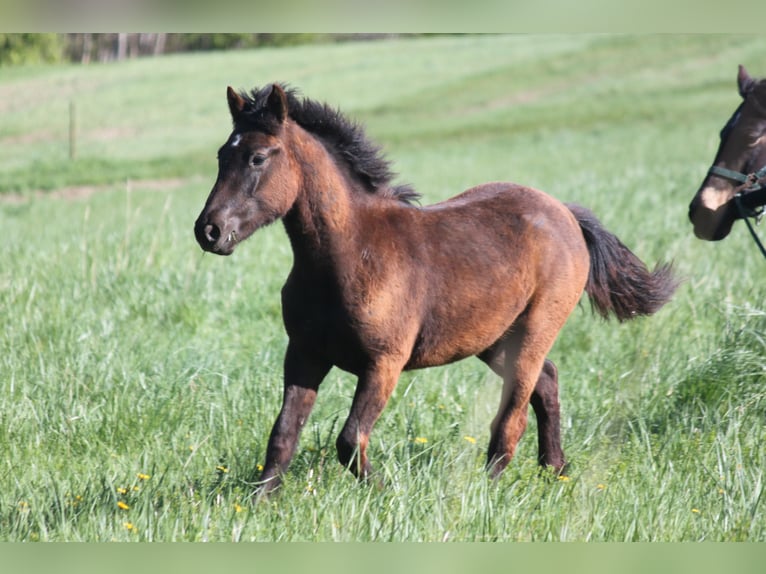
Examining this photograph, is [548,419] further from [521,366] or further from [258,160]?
[258,160]

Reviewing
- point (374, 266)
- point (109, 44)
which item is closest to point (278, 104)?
point (374, 266)

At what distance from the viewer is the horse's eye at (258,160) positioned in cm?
394

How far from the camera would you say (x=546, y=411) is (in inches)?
201

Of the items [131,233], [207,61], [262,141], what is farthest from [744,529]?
[207,61]

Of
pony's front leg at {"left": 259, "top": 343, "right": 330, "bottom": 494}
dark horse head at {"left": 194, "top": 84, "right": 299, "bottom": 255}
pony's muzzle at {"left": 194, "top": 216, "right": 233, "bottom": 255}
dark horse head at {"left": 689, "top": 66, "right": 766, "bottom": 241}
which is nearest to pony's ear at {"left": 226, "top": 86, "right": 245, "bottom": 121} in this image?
dark horse head at {"left": 194, "top": 84, "right": 299, "bottom": 255}

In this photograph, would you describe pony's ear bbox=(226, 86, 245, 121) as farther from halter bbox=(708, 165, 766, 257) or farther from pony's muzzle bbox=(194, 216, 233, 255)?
halter bbox=(708, 165, 766, 257)

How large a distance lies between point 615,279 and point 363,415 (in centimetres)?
196

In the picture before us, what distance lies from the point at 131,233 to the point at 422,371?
17.3ft

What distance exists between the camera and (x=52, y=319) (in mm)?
6980

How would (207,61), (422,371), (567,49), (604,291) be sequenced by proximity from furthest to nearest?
(567,49) → (207,61) → (422,371) → (604,291)

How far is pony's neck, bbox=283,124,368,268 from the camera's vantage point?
13.7 feet

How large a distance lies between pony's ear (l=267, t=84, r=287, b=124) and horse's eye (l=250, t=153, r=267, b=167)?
0.21 meters

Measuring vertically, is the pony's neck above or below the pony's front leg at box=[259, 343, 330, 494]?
above

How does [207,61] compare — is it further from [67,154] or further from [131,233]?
[131,233]
